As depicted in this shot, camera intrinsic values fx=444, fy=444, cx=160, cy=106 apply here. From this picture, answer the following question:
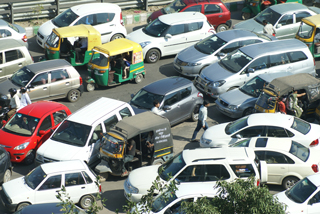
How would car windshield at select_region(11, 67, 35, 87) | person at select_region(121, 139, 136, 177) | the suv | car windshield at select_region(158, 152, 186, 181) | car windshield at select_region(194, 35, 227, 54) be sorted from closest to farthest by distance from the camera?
1. the suv
2. car windshield at select_region(158, 152, 186, 181)
3. person at select_region(121, 139, 136, 177)
4. car windshield at select_region(11, 67, 35, 87)
5. car windshield at select_region(194, 35, 227, 54)

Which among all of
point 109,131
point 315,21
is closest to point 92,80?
point 109,131

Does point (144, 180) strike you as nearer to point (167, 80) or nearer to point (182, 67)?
point (167, 80)

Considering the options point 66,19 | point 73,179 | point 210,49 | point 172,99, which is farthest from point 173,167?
point 66,19

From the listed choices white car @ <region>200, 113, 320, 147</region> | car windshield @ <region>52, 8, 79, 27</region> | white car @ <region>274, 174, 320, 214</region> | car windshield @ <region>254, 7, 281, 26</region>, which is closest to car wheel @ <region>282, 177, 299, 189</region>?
white car @ <region>274, 174, 320, 214</region>

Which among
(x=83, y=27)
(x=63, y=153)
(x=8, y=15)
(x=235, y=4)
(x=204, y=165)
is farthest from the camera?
(x=235, y=4)

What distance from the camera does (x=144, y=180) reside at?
11.5m

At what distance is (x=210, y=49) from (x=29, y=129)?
8404 mm

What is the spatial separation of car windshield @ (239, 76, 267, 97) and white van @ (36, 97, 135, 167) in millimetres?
4978

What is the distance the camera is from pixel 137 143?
13180 mm

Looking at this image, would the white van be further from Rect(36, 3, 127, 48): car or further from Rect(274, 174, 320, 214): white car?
Rect(36, 3, 127, 48): car

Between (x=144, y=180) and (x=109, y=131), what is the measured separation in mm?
2095

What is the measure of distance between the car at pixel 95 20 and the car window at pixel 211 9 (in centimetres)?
435

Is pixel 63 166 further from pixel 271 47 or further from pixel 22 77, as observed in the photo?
pixel 271 47

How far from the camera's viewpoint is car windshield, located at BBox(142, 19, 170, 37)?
1981 cm
